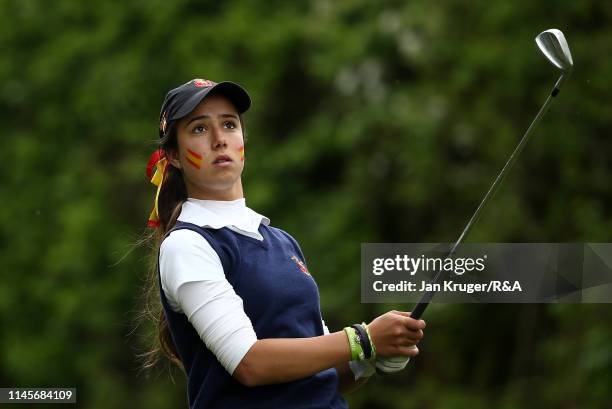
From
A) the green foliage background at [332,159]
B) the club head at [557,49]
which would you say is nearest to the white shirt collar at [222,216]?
the club head at [557,49]

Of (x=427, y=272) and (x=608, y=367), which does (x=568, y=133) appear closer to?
(x=608, y=367)

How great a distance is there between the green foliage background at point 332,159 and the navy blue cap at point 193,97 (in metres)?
5.68

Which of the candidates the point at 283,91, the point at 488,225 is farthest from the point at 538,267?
the point at 283,91

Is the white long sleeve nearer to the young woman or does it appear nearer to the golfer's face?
the young woman

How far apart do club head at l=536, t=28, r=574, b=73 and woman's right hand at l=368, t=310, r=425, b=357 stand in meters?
1.04

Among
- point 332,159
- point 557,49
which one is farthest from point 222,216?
point 332,159

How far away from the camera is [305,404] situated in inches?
123

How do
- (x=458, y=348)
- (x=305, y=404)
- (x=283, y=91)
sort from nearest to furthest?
(x=305, y=404) < (x=458, y=348) < (x=283, y=91)

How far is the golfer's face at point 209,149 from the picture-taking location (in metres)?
3.32

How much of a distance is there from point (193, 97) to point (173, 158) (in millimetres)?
234

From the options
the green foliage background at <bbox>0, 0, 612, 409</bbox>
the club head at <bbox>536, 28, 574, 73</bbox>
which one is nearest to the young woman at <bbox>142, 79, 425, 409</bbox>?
the club head at <bbox>536, 28, 574, 73</bbox>

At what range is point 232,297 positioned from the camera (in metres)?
3.04

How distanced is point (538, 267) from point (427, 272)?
0.96 meters

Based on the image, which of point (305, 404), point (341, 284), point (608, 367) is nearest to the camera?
point (305, 404)
